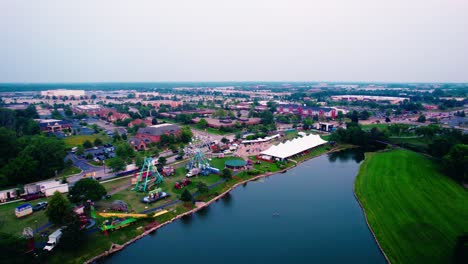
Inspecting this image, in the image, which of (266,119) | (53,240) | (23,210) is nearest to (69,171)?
(23,210)

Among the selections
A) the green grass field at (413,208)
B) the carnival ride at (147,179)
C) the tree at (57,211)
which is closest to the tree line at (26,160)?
the carnival ride at (147,179)

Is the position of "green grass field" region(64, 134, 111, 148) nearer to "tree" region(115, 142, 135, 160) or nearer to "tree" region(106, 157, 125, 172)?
"tree" region(115, 142, 135, 160)

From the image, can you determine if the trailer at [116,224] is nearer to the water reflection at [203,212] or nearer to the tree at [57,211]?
the tree at [57,211]

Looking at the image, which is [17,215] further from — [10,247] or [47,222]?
[10,247]

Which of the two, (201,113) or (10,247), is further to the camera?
(201,113)

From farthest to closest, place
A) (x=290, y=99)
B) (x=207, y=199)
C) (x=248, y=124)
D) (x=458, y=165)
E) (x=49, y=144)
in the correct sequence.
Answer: (x=290, y=99), (x=248, y=124), (x=49, y=144), (x=458, y=165), (x=207, y=199)

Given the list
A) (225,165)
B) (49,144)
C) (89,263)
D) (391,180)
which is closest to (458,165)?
(391,180)
